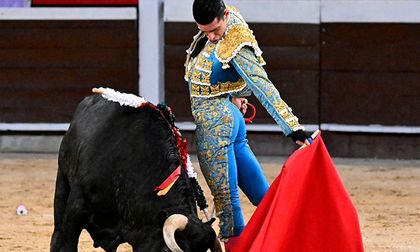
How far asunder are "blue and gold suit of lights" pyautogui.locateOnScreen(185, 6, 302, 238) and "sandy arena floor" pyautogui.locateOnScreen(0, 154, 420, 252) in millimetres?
1234

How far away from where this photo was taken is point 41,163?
27.8ft

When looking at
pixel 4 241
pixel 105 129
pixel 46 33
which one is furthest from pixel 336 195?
pixel 46 33

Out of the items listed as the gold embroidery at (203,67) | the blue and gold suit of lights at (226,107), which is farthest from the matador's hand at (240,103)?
the gold embroidery at (203,67)

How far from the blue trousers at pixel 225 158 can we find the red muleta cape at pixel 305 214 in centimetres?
14

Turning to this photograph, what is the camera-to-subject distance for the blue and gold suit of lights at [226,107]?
4.41 metres

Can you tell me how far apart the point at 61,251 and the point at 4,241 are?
53.0 inches

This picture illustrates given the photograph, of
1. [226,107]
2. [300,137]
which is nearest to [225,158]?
[226,107]

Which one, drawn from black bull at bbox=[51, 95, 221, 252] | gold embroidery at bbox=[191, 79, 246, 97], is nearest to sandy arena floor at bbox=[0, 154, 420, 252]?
black bull at bbox=[51, 95, 221, 252]

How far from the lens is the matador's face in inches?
173

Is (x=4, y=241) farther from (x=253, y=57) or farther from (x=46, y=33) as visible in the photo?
(x=46, y=33)

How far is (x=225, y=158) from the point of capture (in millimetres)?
4520

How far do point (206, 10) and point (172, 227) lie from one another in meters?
0.84

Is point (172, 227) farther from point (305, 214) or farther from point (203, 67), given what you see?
point (203, 67)

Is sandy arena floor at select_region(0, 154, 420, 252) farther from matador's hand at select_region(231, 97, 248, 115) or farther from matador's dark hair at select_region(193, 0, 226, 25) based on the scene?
matador's dark hair at select_region(193, 0, 226, 25)
